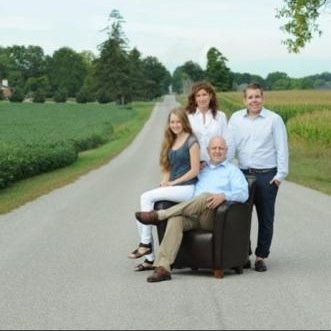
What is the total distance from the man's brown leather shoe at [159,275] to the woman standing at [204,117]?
1.25 meters

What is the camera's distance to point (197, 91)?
25.6 ft

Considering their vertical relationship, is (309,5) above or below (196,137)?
above

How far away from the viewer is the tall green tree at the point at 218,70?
13375 centimetres

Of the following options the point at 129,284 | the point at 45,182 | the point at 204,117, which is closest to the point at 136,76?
the point at 45,182

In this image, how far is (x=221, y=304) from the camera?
6.42 metres

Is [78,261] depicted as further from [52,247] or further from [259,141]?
[259,141]

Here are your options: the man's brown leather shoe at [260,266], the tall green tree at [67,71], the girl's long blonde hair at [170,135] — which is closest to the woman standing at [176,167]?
the girl's long blonde hair at [170,135]

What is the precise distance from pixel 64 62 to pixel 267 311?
550 ft

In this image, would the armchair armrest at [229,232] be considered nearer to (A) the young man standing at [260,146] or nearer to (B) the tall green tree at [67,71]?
(A) the young man standing at [260,146]

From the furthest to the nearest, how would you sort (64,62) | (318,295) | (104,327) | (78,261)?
(64,62)
(78,261)
(318,295)
(104,327)

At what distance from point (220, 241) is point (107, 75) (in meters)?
118

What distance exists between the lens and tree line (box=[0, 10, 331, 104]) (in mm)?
124812

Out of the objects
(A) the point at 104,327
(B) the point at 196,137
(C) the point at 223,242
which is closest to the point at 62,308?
(A) the point at 104,327

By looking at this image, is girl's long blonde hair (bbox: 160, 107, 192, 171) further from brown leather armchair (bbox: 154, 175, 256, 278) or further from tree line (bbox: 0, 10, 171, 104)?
tree line (bbox: 0, 10, 171, 104)
